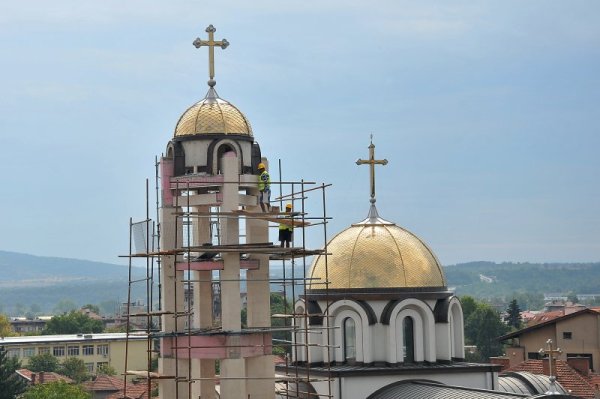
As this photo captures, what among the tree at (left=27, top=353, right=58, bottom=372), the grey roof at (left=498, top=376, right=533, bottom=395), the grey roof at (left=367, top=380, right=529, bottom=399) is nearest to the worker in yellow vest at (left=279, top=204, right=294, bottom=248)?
the grey roof at (left=367, top=380, right=529, bottom=399)

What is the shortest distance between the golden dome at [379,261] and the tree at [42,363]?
8112 cm

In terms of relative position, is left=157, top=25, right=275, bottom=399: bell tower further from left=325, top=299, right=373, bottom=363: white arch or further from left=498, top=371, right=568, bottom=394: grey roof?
left=498, top=371, right=568, bottom=394: grey roof

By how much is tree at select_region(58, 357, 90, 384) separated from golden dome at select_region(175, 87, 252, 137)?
85.7 m

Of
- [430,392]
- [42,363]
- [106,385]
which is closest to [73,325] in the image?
[42,363]

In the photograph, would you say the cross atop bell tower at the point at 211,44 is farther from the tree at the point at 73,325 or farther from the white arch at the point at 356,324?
the tree at the point at 73,325

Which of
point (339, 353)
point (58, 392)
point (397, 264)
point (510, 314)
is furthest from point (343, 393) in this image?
point (510, 314)

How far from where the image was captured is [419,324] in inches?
1561

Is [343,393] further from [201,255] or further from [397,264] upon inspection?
[201,255]

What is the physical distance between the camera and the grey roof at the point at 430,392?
34125 mm

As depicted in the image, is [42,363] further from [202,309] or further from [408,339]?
[202,309]

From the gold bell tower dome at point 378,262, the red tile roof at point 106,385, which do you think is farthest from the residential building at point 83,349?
the gold bell tower dome at point 378,262

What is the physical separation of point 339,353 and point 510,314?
354ft

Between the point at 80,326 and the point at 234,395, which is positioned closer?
the point at 234,395

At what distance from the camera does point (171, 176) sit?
1225 inches
